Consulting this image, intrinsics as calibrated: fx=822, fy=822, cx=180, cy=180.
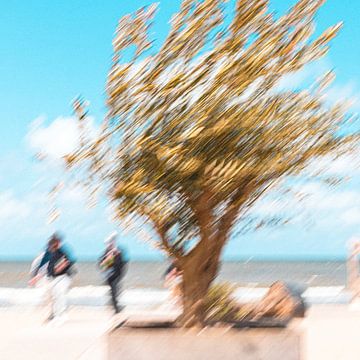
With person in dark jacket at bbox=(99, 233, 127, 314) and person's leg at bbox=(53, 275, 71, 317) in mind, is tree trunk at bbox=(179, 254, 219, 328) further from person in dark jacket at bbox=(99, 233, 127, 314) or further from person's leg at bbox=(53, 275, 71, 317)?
person in dark jacket at bbox=(99, 233, 127, 314)

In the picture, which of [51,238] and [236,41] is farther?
[51,238]

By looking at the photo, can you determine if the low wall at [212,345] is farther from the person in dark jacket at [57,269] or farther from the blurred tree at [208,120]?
the person in dark jacket at [57,269]

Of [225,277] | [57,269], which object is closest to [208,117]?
[57,269]

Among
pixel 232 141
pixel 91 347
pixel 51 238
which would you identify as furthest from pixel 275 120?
→ pixel 51 238

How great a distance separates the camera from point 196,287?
8.09 m

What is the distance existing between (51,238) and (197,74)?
7.92 metres

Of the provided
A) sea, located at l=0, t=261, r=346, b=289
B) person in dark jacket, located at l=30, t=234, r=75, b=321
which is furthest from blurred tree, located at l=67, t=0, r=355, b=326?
sea, located at l=0, t=261, r=346, b=289

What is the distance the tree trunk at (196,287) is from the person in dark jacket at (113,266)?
807 centimetres

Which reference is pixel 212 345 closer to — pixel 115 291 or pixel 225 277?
pixel 115 291

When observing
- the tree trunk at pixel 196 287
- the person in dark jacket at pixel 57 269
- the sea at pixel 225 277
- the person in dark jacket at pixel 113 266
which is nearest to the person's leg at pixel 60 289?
the person in dark jacket at pixel 57 269

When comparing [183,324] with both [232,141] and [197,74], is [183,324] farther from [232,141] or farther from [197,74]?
[197,74]

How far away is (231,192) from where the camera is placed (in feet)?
25.9

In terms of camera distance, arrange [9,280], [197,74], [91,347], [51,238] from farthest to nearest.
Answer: [9,280] < [51,238] < [91,347] < [197,74]

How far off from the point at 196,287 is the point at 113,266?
8173 mm
